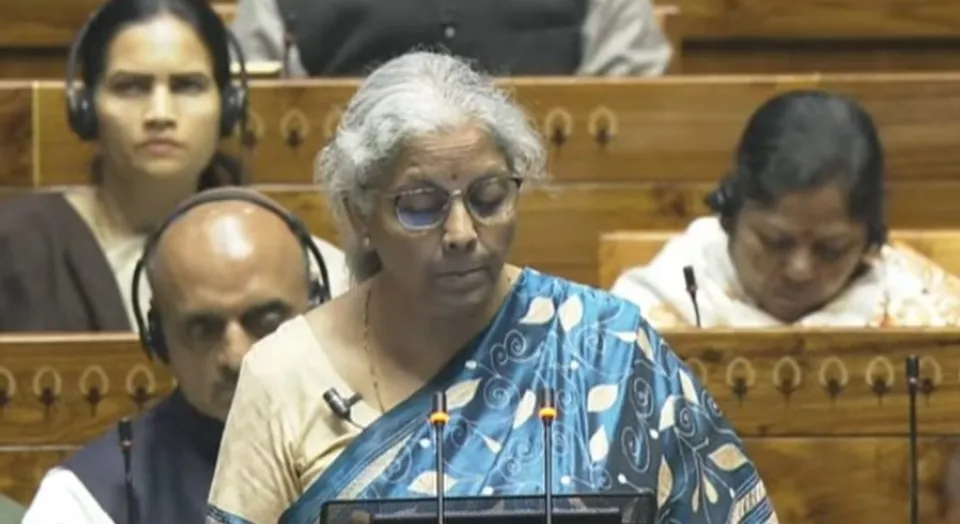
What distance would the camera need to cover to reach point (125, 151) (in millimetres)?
2109

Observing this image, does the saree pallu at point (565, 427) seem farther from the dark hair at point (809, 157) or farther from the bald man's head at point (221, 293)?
the dark hair at point (809, 157)

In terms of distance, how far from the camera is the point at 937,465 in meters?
1.84

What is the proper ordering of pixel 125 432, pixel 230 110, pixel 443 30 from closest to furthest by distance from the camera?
pixel 125 432, pixel 230 110, pixel 443 30

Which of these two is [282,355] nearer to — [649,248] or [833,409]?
[833,409]

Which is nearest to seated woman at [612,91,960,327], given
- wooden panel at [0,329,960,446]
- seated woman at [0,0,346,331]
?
wooden panel at [0,329,960,446]

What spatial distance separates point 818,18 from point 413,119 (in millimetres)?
1371

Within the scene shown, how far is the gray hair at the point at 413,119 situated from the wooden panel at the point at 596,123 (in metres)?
0.90

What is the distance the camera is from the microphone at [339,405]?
1.35m

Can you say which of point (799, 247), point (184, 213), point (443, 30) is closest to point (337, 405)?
point (184, 213)

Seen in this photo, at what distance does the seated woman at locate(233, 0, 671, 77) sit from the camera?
2477 mm

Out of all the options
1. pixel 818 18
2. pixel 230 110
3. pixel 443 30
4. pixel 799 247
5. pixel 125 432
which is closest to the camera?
pixel 125 432

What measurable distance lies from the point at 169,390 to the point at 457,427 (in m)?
0.58

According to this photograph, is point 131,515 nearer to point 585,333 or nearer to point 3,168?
point 585,333

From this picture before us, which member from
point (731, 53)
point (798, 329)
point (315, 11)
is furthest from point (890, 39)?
point (798, 329)
